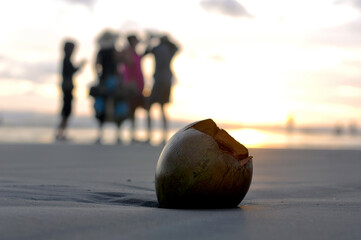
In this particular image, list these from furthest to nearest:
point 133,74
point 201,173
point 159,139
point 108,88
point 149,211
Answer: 1. point 159,139
2. point 133,74
3. point 108,88
4. point 201,173
5. point 149,211

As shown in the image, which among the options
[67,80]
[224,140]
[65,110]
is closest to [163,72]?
[67,80]

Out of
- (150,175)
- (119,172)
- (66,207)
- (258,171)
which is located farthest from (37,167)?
(66,207)

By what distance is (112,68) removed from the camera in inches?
388

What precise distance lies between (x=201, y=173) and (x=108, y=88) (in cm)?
793

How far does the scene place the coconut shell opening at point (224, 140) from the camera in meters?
2.26

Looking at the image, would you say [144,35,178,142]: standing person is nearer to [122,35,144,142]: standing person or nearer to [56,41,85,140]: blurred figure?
[122,35,144,142]: standing person

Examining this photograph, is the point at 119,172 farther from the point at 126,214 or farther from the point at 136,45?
the point at 136,45

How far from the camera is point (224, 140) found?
89.2 inches

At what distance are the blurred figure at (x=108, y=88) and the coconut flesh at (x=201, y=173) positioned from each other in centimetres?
768

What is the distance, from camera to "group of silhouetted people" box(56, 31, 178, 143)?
982 centimetres

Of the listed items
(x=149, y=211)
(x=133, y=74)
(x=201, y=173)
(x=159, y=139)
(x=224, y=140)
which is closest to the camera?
(x=149, y=211)

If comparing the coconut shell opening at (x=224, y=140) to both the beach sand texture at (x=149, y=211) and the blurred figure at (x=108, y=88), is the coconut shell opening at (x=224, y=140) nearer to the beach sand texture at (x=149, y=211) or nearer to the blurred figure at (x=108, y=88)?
the beach sand texture at (x=149, y=211)

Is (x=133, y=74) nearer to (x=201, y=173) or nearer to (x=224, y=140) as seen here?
(x=224, y=140)

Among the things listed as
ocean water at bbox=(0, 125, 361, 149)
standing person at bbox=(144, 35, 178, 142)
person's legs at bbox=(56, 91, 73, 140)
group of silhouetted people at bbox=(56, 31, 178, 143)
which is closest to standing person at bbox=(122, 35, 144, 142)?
group of silhouetted people at bbox=(56, 31, 178, 143)
